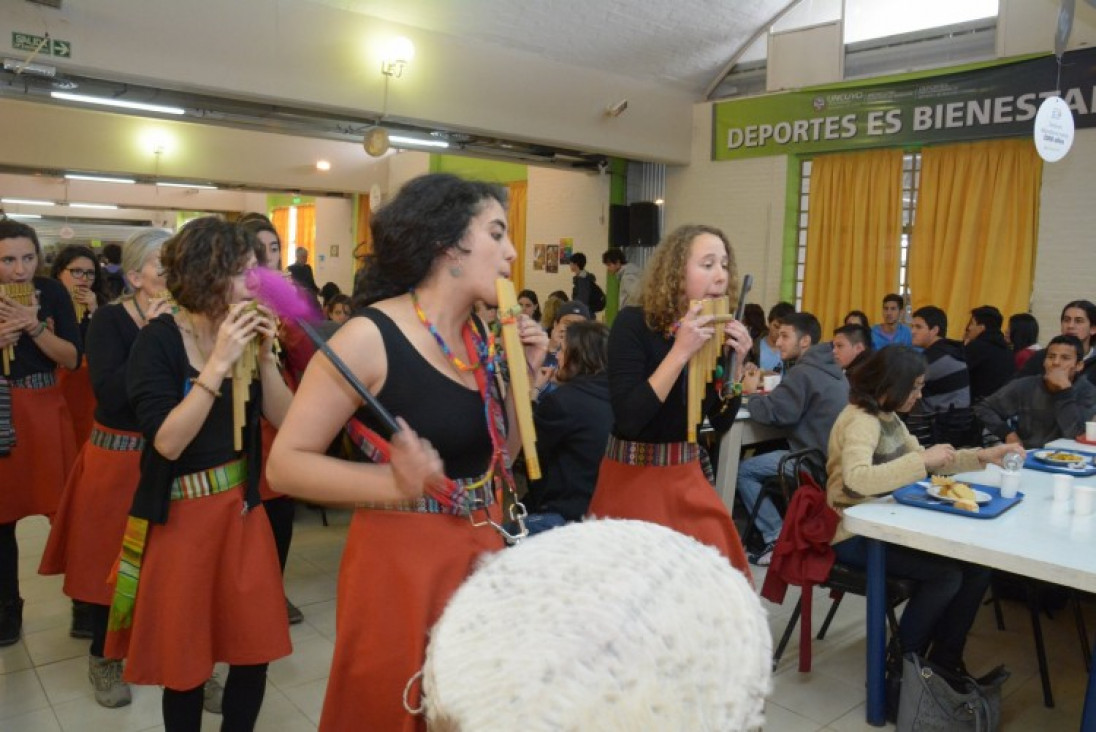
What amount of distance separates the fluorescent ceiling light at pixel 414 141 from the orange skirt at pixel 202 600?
6.45 metres

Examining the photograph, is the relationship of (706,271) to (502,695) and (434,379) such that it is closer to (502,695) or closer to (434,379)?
(434,379)

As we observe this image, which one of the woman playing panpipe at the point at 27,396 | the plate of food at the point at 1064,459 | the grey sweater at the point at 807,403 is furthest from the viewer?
the grey sweater at the point at 807,403

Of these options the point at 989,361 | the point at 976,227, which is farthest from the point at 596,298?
the point at 989,361

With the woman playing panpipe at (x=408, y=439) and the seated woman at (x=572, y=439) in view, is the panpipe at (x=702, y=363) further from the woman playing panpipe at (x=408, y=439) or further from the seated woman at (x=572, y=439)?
the seated woman at (x=572, y=439)

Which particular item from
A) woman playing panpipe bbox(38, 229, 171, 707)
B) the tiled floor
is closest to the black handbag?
the tiled floor

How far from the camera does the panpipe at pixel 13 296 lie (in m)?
3.24

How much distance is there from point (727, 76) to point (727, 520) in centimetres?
884

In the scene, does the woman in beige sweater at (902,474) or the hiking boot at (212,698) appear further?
the woman in beige sweater at (902,474)

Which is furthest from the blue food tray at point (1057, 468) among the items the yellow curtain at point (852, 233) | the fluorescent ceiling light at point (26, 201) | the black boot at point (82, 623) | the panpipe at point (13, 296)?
the fluorescent ceiling light at point (26, 201)

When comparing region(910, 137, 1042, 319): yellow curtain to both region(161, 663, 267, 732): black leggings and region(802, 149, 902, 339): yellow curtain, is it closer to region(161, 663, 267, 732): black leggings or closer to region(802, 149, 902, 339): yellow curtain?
region(802, 149, 902, 339): yellow curtain

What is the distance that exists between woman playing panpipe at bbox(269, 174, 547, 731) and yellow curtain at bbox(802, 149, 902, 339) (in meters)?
7.99

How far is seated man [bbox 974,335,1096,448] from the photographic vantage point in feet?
15.7

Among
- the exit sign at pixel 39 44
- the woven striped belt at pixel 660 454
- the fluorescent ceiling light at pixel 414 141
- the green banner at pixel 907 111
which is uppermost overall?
the green banner at pixel 907 111

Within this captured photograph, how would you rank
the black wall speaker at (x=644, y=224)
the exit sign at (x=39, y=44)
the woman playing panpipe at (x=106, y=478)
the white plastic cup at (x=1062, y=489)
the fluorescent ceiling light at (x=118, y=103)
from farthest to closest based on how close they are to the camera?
the black wall speaker at (x=644, y=224) → the fluorescent ceiling light at (x=118, y=103) → the exit sign at (x=39, y=44) → the white plastic cup at (x=1062, y=489) → the woman playing panpipe at (x=106, y=478)
